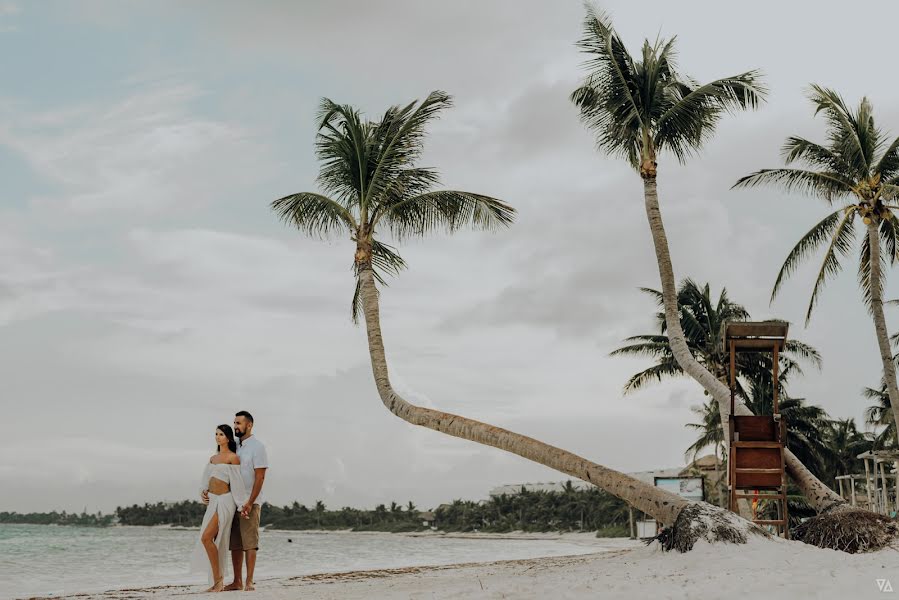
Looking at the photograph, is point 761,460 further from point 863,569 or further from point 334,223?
point 334,223

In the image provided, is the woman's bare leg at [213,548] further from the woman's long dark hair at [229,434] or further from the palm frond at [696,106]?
the palm frond at [696,106]

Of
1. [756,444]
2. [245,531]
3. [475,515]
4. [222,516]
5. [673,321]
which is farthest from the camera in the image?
[475,515]

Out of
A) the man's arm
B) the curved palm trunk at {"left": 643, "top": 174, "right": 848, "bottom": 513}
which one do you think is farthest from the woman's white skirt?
the curved palm trunk at {"left": 643, "top": 174, "right": 848, "bottom": 513}

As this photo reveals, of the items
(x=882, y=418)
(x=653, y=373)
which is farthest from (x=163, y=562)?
(x=882, y=418)

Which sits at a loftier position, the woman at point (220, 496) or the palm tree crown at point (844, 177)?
the palm tree crown at point (844, 177)

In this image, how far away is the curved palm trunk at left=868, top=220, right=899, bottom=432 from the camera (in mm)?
19062

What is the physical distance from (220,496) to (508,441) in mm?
4547

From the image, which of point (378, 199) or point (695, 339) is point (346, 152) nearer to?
point (378, 199)

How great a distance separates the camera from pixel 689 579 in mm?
7246

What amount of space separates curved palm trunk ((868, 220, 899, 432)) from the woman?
16190mm

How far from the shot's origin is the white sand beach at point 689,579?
6477mm

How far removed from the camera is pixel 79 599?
31.2ft

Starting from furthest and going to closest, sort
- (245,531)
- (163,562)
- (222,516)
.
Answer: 1. (163,562)
2. (245,531)
3. (222,516)

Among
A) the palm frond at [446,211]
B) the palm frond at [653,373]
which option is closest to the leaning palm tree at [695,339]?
the palm frond at [653,373]
